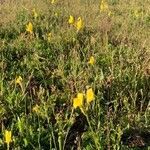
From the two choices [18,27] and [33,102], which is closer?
[33,102]

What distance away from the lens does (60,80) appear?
5367 mm

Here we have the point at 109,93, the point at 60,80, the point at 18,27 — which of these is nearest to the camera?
the point at 109,93

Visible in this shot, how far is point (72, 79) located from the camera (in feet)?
17.3

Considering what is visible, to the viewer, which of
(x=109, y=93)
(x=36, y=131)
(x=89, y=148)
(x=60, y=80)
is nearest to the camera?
(x=89, y=148)

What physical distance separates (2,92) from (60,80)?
34.9 inches

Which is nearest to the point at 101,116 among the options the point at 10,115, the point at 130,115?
the point at 130,115

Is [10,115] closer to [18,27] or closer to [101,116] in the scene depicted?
[101,116]

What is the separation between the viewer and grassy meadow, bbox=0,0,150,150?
4.08 meters

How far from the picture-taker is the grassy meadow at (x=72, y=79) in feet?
13.4

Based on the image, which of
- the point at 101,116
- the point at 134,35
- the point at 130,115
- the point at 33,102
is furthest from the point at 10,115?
the point at 134,35

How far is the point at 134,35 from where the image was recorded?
22.7ft

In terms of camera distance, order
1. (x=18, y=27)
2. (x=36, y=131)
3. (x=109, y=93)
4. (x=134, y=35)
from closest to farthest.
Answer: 1. (x=36, y=131)
2. (x=109, y=93)
3. (x=134, y=35)
4. (x=18, y=27)

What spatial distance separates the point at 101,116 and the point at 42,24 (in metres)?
3.62

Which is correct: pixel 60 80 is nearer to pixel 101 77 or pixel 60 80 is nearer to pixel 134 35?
pixel 101 77
